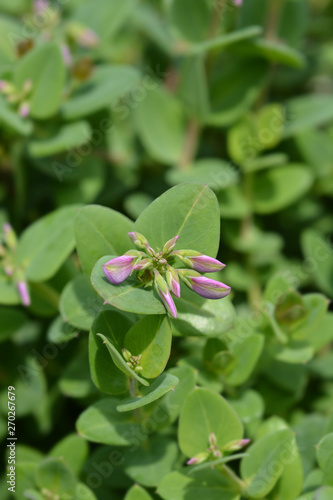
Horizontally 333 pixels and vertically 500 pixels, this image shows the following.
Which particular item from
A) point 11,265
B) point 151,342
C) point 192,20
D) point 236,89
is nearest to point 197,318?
point 151,342

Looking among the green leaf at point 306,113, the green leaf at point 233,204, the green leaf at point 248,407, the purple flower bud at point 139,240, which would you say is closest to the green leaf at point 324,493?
the green leaf at point 248,407

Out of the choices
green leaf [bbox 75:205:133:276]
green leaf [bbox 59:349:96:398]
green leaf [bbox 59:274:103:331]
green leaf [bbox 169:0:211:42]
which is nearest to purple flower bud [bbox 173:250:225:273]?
green leaf [bbox 75:205:133:276]

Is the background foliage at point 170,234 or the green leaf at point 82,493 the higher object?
the background foliage at point 170,234

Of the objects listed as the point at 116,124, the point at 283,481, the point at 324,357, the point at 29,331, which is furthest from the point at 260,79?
the point at 283,481

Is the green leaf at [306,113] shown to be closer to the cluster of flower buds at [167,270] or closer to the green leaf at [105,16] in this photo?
the green leaf at [105,16]

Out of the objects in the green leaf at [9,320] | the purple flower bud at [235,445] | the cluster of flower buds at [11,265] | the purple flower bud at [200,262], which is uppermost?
the purple flower bud at [200,262]

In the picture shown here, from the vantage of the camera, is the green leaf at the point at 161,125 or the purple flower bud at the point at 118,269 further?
the green leaf at the point at 161,125

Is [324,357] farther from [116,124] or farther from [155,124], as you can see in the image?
[116,124]
